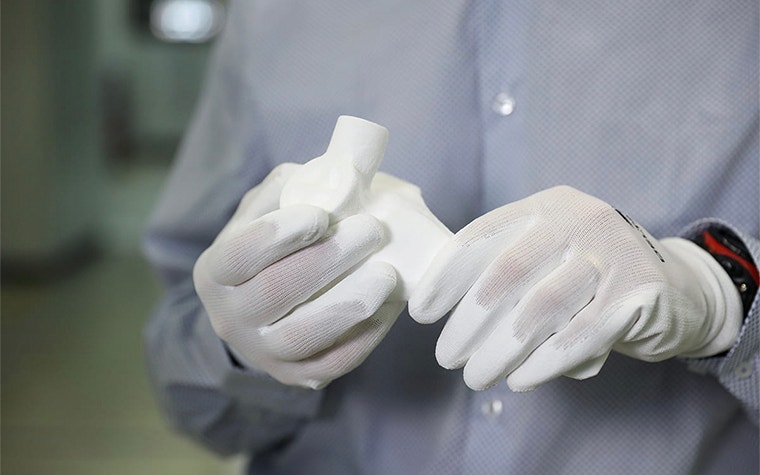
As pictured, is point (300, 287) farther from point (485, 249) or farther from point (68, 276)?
point (68, 276)

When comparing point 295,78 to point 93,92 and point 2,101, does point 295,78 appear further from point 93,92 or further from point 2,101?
point 93,92

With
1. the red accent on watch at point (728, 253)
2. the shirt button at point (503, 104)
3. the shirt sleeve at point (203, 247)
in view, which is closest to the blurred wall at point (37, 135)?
the shirt sleeve at point (203, 247)

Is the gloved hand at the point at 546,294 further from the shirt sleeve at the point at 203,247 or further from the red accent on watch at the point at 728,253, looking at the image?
the shirt sleeve at the point at 203,247

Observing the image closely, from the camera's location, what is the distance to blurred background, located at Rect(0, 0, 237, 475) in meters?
2.53

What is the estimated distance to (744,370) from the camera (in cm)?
71

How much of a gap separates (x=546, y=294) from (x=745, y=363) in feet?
0.88

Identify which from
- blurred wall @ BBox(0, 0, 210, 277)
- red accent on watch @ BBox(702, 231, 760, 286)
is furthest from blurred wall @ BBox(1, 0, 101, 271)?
red accent on watch @ BBox(702, 231, 760, 286)

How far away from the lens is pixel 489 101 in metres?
0.81

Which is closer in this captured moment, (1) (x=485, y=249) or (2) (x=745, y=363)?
(1) (x=485, y=249)

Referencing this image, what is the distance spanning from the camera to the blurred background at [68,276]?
8.29 feet

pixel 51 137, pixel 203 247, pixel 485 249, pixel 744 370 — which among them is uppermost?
pixel 485 249

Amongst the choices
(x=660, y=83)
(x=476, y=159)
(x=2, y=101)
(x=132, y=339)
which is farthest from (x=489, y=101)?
(x=2, y=101)

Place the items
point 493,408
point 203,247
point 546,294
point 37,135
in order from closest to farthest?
point 546,294 < point 493,408 < point 203,247 < point 37,135

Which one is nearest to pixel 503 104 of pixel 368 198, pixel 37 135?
pixel 368 198
